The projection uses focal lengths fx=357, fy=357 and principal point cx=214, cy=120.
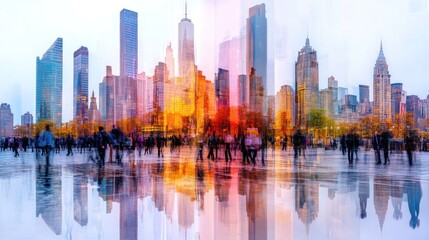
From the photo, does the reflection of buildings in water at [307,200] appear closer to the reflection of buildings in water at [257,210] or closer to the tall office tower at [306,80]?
the reflection of buildings in water at [257,210]

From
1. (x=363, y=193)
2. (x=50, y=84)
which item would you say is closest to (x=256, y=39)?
(x=50, y=84)

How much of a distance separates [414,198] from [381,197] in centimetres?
65

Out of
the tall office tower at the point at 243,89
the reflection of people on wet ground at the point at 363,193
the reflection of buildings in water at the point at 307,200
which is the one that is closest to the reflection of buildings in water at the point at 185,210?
the reflection of buildings in water at the point at 307,200

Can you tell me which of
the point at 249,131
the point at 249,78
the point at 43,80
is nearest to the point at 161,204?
the point at 249,131

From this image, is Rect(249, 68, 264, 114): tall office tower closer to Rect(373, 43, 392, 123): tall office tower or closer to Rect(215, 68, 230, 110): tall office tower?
Rect(215, 68, 230, 110): tall office tower

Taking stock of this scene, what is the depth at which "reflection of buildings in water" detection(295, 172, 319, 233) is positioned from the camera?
553 centimetres

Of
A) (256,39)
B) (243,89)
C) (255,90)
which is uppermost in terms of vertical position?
(256,39)

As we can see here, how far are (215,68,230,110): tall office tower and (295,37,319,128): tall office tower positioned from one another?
25159 millimetres

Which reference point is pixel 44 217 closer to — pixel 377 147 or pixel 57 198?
pixel 57 198

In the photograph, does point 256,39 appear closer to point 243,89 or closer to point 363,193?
point 243,89

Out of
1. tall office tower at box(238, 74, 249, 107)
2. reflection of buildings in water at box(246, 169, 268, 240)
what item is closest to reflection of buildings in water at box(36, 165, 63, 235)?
reflection of buildings in water at box(246, 169, 268, 240)

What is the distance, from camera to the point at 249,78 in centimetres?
12938

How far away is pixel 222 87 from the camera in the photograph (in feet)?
417

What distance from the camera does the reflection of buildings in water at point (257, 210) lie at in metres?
4.73
